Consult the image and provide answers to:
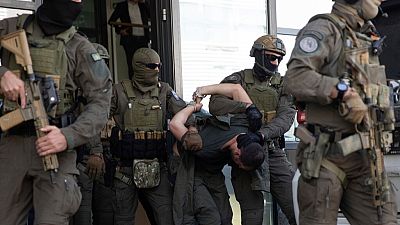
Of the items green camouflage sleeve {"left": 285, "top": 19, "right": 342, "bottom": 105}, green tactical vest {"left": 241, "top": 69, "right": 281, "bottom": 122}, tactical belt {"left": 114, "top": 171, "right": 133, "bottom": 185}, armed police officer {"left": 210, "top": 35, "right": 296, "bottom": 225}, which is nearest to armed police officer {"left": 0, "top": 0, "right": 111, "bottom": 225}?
green camouflage sleeve {"left": 285, "top": 19, "right": 342, "bottom": 105}

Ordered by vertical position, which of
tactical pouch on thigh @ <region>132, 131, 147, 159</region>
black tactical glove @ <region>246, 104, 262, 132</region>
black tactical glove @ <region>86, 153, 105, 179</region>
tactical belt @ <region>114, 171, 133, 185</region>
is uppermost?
black tactical glove @ <region>246, 104, 262, 132</region>

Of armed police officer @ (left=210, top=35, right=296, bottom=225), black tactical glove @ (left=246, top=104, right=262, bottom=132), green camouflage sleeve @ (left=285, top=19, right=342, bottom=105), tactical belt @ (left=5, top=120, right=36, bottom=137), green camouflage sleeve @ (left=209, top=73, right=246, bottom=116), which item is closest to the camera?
green camouflage sleeve @ (left=285, top=19, right=342, bottom=105)

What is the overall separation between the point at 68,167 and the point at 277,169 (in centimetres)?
245

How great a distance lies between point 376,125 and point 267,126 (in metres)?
1.94

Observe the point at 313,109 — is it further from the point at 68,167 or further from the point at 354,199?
the point at 68,167

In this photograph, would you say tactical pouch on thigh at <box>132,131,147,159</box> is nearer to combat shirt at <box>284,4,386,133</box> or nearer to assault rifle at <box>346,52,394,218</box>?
combat shirt at <box>284,4,386,133</box>

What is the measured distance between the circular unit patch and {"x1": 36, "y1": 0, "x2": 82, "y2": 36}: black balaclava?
130 cm

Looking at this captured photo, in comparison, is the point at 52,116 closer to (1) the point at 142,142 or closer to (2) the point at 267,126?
(1) the point at 142,142

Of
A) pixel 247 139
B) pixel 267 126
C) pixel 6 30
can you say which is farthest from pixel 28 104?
pixel 267 126

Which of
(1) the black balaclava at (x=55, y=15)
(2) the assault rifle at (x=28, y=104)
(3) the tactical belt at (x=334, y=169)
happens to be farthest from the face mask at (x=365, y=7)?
(2) the assault rifle at (x=28, y=104)

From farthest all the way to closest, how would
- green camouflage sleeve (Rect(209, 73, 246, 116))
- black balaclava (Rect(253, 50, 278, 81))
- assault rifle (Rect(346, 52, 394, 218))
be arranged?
black balaclava (Rect(253, 50, 278, 81)) < green camouflage sleeve (Rect(209, 73, 246, 116)) < assault rifle (Rect(346, 52, 394, 218))

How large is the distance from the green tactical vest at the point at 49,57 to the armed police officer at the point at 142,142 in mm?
1555

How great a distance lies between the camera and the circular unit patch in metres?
3.42

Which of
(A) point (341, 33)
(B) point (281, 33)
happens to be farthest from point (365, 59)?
(B) point (281, 33)
